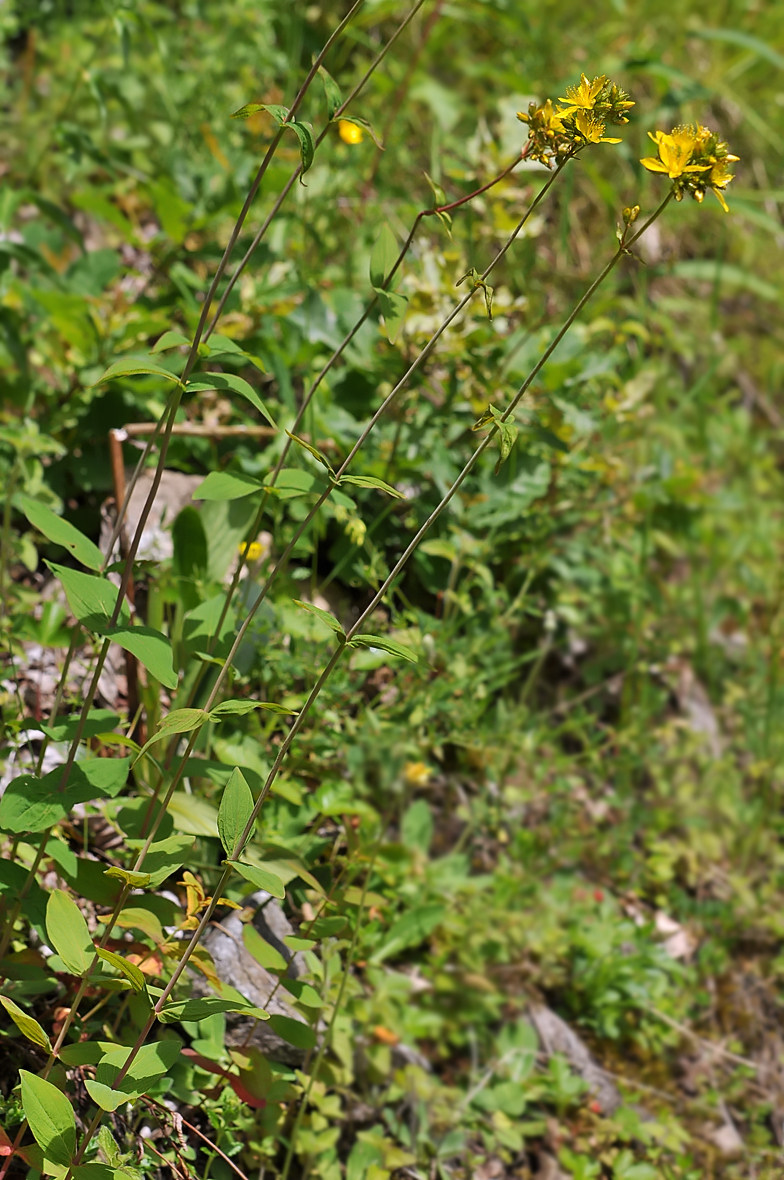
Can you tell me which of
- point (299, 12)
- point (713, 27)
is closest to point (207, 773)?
point (299, 12)

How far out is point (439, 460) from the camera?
6.58 feet

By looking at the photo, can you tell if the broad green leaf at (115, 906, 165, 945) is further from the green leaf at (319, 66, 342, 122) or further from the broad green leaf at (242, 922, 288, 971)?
the green leaf at (319, 66, 342, 122)

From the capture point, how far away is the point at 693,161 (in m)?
0.89

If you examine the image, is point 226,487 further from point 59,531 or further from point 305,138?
point 305,138

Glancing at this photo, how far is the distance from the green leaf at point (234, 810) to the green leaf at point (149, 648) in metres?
0.16

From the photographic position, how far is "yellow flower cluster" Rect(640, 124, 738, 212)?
884 mm

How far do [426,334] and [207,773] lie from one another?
114cm

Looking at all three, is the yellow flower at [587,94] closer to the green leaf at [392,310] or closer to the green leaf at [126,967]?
the green leaf at [392,310]

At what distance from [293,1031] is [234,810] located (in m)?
0.43

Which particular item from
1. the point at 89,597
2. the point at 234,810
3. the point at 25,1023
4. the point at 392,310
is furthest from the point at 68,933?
the point at 392,310

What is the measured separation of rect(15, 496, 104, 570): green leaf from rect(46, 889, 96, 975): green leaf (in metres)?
0.38

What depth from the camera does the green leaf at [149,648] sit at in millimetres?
1034

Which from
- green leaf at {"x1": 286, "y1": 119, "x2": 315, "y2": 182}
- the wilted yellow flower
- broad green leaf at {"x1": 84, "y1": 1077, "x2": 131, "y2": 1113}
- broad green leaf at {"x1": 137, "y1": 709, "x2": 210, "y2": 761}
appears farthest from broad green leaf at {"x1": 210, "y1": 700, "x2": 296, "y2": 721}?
the wilted yellow flower

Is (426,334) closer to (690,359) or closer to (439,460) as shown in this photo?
(439,460)
